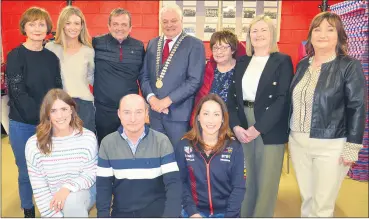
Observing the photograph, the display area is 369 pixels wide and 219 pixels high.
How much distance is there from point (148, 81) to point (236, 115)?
81 cm

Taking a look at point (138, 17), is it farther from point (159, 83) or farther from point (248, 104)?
point (248, 104)

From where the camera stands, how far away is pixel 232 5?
5.36 metres

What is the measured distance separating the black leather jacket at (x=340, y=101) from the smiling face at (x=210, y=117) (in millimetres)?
592

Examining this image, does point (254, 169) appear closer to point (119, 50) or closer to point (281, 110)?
point (281, 110)

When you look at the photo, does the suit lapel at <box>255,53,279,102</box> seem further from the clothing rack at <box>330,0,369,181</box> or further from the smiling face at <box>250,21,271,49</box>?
the clothing rack at <box>330,0,369,181</box>

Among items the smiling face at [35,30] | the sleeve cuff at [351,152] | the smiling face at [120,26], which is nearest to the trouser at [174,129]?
the smiling face at [120,26]

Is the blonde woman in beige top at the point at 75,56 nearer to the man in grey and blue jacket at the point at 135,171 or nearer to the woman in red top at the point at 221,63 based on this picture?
the man in grey and blue jacket at the point at 135,171

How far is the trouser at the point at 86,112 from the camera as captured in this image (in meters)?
2.82

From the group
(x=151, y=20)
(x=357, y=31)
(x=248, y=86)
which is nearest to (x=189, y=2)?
(x=151, y=20)

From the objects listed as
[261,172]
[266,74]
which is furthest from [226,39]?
→ [261,172]

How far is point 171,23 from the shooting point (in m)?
2.84

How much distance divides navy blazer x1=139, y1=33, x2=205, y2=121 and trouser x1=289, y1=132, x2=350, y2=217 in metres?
0.86

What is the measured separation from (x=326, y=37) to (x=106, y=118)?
1790mm

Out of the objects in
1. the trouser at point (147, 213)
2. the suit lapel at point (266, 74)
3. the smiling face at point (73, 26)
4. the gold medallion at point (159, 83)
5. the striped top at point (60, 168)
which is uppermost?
the smiling face at point (73, 26)
